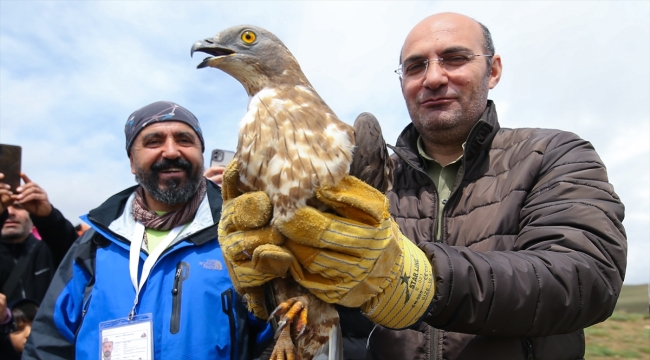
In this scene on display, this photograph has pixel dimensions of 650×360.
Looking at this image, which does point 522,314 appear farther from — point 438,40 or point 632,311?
point 632,311

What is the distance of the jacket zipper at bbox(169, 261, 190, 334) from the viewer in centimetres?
326

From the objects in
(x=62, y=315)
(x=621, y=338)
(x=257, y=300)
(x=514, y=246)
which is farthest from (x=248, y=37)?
(x=621, y=338)

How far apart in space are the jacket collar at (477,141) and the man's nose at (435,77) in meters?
0.34

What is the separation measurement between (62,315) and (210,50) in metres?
2.26

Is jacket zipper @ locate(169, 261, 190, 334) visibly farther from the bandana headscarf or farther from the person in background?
the person in background

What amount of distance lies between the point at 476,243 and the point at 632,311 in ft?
48.6

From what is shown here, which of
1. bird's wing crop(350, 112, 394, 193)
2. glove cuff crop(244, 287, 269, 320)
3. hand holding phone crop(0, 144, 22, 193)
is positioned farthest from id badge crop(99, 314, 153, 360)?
→ hand holding phone crop(0, 144, 22, 193)

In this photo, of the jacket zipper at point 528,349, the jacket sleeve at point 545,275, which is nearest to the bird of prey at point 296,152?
the jacket sleeve at point 545,275

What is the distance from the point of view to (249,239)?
231 centimetres

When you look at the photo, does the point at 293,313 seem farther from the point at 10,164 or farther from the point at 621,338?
the point at 621,338

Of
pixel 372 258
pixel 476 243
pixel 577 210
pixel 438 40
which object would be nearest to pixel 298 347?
pixel 372 258

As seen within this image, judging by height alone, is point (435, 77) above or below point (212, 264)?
above

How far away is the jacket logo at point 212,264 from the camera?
344cm

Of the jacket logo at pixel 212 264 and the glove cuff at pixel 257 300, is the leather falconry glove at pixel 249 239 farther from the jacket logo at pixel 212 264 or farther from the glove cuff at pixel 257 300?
the jacket logo at pixel 212 264
